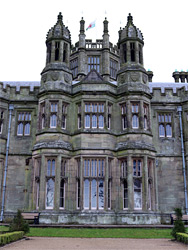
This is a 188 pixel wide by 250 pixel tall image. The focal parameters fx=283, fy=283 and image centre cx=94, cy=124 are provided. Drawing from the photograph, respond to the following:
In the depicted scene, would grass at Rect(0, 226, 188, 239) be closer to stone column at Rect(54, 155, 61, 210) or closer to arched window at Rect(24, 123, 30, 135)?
stone column at Rect(54, 155, 61, 210)

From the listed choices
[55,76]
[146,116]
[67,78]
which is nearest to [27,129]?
[55,76]

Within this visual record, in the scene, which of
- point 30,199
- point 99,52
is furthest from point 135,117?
point 99,52

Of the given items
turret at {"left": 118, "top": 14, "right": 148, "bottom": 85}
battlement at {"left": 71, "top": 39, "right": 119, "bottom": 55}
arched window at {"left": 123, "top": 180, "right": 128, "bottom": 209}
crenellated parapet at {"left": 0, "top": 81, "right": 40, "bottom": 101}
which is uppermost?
battlement at {"left": 71, "top": 39, "right": 119, "bottom": 55}

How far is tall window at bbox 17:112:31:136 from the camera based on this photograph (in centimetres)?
2106

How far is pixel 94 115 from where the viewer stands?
19359 mm

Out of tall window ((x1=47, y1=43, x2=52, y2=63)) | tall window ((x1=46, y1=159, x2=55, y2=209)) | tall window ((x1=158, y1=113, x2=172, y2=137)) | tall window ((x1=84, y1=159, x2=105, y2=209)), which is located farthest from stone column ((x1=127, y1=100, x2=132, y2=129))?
tall window ((x1=47, y1=43, x2=52, y2=63))

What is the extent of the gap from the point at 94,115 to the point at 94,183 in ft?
15.1

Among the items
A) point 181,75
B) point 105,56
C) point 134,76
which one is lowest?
point 134,76

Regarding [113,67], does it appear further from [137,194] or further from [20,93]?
[137,194]

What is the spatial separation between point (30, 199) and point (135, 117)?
891 centimetres

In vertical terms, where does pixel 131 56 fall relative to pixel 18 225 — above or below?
above

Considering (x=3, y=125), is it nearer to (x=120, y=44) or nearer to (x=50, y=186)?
(x=50, y=186)

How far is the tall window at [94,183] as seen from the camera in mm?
17531

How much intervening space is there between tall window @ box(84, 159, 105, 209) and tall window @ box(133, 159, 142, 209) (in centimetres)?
206
